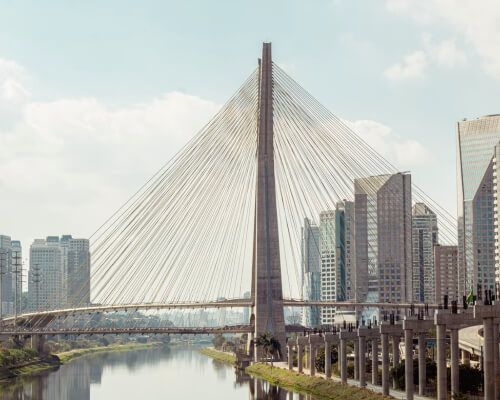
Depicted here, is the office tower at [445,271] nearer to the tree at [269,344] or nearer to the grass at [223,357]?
the grass at [223,357]

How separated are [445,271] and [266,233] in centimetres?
9094

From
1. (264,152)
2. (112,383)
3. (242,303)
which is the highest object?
(264,152)

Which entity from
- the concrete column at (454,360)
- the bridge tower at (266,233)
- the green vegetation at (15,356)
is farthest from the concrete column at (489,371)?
the green vegetation at (15,356)

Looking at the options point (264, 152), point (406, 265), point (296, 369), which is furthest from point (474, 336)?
point (406, 265)

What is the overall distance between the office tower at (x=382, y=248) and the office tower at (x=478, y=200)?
9.93 metres

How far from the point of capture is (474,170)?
180 meters

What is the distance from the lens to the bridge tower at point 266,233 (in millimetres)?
97938

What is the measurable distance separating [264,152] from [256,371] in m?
21.9

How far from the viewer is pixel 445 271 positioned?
185 meters

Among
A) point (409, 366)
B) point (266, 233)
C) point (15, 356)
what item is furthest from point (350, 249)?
point (409, 366)

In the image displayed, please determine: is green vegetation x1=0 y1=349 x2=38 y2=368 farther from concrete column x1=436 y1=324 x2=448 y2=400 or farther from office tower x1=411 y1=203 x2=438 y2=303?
office tower x1=411 y1=203 x2=438 y2=303

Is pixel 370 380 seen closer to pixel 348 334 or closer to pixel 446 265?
pixel 348 334

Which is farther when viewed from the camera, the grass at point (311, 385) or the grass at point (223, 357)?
the grass at point (223, 357)

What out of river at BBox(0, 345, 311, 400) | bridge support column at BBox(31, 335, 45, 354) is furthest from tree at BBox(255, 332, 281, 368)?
bridge support column at BBox(31, 335, 45, 354)
